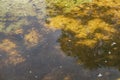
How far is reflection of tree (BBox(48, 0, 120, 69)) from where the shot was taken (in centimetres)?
802

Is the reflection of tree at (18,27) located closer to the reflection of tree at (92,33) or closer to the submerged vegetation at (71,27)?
the submerged vegetation at (71,27)

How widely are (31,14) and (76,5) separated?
7.23 feet

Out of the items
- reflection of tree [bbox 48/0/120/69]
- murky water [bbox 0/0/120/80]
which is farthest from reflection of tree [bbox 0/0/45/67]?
reflection of tree [bbox 48/0/120/69]

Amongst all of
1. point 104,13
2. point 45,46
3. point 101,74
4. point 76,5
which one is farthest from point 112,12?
point 101,74

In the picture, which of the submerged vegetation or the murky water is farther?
the submerged vegetation

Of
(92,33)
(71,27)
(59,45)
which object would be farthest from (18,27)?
(92,33)

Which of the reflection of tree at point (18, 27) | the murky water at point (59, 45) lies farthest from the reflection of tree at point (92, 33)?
the reflection of tree at point (18, 27)

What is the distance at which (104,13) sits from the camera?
1073cm

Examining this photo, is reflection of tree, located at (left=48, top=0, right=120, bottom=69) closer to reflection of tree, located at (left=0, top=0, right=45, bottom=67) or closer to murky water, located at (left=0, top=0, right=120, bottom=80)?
murky water, located at (left=0, top=0, right=120, bottom=80)

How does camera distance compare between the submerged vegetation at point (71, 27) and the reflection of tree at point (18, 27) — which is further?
the reflection of tree at point (18, 27)

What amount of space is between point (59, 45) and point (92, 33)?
4.41 ft

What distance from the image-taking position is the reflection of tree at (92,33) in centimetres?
802

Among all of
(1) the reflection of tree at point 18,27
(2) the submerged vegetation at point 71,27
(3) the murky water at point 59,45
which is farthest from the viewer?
(1) the reflection of tree at point 18,27

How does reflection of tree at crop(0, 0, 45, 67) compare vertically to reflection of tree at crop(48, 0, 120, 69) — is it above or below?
below
